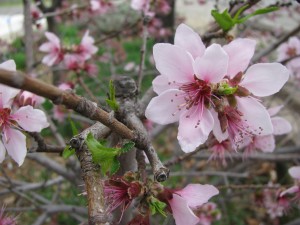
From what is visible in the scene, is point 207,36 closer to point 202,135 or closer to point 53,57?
point 202,135

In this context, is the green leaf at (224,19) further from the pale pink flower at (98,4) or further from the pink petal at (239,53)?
the pale pink flower at (98,4)

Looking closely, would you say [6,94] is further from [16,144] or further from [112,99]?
[112,99]

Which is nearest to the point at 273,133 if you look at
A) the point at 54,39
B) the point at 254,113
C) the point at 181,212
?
the point at 254,113

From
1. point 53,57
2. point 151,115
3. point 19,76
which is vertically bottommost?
point 53,57

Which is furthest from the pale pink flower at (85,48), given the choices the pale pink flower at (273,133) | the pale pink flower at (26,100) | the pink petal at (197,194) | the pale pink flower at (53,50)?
the pink petal at (197,194)

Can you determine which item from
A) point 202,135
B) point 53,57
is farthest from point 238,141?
point 53,57

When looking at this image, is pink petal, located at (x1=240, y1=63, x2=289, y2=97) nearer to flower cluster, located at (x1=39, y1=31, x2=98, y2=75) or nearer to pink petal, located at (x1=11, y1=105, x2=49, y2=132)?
pink petal, located at (x1=11, y1=105, x2=49, y2=132)
